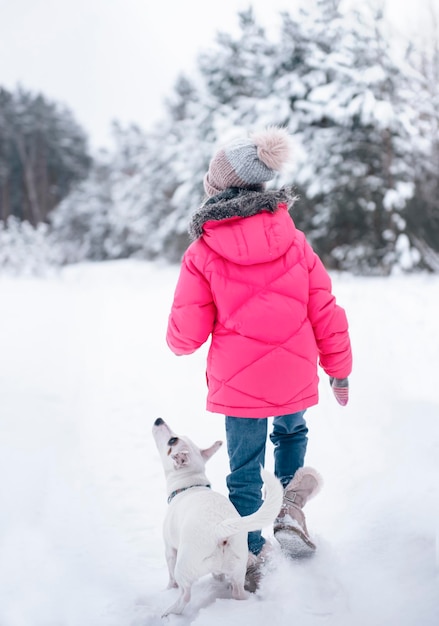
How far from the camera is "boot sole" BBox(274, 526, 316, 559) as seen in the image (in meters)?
2.25

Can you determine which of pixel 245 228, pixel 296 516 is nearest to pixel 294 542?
pixel 296 516

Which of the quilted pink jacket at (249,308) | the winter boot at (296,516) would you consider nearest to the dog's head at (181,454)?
the quilted pink jacket at (249,308)

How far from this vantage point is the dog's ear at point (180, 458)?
7.56ft

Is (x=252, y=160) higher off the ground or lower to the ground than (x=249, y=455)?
higher

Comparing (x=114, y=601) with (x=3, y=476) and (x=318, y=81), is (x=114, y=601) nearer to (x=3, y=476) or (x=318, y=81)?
(x=3, y=476)

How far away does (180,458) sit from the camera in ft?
7.57

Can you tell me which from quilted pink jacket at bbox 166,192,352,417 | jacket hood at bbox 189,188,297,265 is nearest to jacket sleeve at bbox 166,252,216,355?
quilted pink jacket at bbox 166,192,352,417

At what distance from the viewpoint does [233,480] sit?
229cm

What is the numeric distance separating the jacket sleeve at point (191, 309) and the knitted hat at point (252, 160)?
0.40 metres

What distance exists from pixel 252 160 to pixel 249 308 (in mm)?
641

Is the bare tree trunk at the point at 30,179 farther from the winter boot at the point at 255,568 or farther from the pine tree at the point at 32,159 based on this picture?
the winter boot at the point at 255,568

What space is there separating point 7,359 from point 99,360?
1.07 metres

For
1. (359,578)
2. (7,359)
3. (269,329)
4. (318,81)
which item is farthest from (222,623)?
(318,81)

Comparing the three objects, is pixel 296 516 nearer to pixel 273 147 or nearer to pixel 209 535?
pixel 209 535
